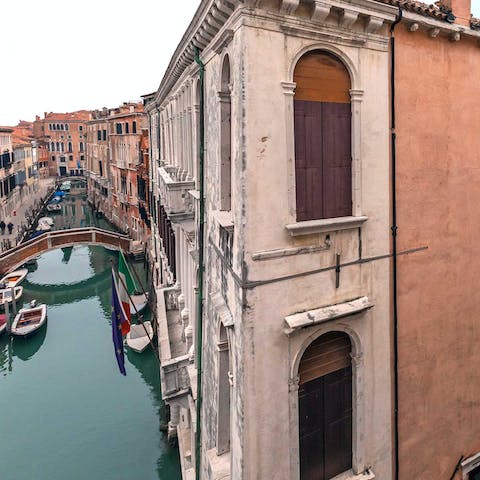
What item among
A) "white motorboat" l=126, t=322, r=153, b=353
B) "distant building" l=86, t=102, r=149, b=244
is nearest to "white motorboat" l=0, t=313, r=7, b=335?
"white motorboat" l=126, t=322, r=153, b=353

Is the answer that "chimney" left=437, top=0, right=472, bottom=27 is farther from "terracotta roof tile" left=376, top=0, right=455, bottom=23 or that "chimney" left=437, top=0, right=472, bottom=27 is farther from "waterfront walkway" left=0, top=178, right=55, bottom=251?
"waterfront walkway" left=0, top=178, right=55, bottom=251

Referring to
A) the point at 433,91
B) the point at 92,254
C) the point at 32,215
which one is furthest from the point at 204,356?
the point at 32,215

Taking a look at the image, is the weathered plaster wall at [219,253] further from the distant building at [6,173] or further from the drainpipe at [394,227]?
the distant building at [6,173]

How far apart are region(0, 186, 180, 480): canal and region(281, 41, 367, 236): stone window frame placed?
13.9 m

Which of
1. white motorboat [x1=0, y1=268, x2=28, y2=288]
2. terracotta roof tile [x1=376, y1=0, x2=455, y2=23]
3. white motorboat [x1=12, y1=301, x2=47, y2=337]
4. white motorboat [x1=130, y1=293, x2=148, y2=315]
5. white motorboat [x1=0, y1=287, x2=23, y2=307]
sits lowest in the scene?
white motorboat [x1=12, y1=301, x2=47, y2=337]

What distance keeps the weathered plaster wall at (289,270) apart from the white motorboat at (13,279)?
1243 inches

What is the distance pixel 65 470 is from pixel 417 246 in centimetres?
1585

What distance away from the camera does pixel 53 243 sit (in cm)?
3616

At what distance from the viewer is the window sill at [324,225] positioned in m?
5.54

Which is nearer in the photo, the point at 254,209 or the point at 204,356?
the point at 254,209

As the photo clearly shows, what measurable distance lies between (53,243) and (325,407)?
34.5 metres

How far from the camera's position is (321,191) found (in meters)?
5.91

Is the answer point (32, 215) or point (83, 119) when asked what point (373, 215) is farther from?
point (83, 119)

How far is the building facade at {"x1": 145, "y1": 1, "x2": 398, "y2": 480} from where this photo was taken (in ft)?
17.5
